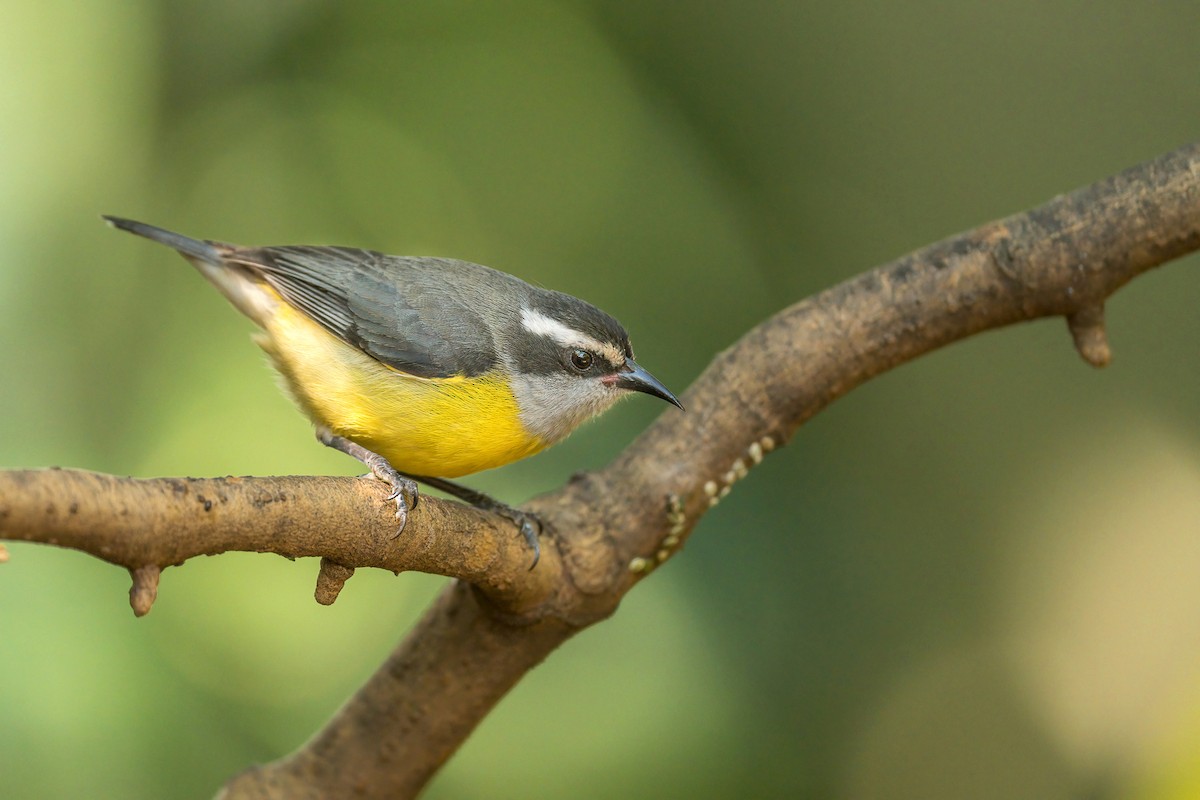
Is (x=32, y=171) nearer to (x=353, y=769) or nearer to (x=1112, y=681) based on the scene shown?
(x=353, y=769)

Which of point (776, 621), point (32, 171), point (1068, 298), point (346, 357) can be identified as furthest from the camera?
point (776, 621)

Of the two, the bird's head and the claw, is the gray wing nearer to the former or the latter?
the bird's head

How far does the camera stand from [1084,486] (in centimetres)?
509

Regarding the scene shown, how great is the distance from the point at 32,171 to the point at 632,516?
9.17 ft

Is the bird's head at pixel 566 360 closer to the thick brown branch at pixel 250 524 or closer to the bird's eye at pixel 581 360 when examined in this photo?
the bird's eye at pixel 581 360

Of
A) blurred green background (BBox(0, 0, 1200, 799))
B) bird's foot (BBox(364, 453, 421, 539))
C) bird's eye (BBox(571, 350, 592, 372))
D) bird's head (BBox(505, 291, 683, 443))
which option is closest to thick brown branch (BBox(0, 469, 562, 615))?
bird's foot (BBox(364, 453, 421, 539))

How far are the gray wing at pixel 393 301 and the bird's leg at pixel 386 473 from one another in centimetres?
26

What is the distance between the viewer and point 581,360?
128 inches

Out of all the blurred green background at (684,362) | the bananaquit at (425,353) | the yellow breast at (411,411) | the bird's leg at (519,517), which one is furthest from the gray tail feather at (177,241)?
the blurred green background at (684,362)

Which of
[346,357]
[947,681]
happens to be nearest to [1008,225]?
[346,357]

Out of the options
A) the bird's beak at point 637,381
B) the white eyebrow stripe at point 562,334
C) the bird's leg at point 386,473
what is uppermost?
the white eyebrow stripe at point 562,334

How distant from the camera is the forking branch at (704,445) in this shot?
2855 mm

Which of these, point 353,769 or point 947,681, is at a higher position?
point 353,769

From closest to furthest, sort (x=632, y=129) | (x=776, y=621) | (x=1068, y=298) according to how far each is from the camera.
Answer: (x=1068, y=298) → (x=776, y=621) → (x=632, y=129)
